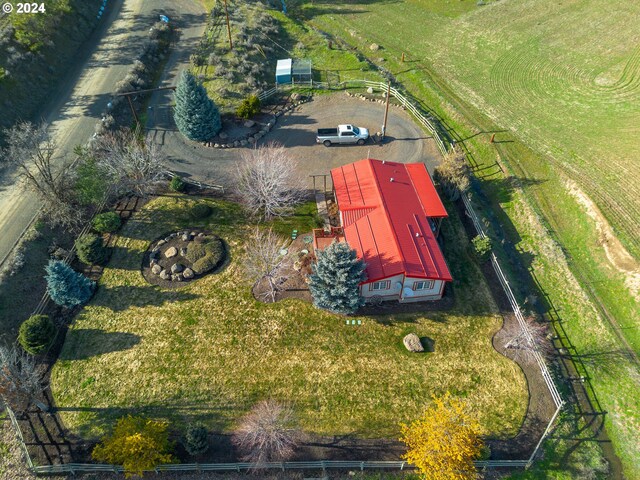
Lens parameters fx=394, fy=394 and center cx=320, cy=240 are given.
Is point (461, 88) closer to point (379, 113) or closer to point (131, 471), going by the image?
point (379, 113)

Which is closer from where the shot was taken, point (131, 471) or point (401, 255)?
point (131, 471)

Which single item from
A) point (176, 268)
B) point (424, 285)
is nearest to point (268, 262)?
point (176, 268)

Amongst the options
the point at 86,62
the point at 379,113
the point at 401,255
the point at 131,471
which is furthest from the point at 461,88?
the point at 131,471

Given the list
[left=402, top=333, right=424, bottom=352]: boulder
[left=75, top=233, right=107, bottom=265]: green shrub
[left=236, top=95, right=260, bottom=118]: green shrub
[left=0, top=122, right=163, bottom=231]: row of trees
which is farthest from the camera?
[left=236, top=95, right=260, bottom=118]: green shrub

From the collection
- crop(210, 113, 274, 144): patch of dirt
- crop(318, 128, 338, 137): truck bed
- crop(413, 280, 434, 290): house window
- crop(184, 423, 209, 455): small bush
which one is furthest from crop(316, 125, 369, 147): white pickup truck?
crop(184, 423, 209, 455): small bush

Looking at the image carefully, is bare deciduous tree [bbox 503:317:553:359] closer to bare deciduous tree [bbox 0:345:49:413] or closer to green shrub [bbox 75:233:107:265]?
bare deciduous tree [bbox 0:345:49:413]
